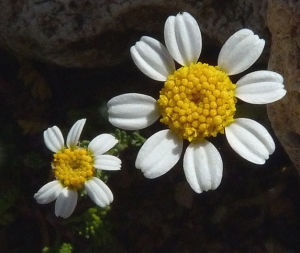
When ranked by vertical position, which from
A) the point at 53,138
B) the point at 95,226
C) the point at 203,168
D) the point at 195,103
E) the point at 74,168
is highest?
the point at 195,103

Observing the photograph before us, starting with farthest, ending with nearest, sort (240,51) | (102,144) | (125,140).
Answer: (125,140) < (102,144) < (240,51)

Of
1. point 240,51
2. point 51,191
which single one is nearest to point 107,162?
point 51,191

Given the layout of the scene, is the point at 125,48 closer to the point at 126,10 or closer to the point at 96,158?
the point at 126,10

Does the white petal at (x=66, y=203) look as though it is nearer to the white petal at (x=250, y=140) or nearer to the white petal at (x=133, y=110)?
the white petal at (x=133, y=110)

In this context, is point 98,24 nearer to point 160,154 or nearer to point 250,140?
point 160,154

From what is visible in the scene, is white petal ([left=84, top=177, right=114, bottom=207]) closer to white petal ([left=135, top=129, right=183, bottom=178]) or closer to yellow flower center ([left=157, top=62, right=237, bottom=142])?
white petal ([left=135, top=129, right=183, bottom=178])
